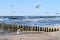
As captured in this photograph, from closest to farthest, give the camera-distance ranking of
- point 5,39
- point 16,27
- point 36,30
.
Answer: point 5,39
point 36,30
point 16,27

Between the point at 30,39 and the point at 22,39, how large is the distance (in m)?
0.80

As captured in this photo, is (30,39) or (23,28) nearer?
(30,39)

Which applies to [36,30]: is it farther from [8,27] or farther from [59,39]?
[59,39]

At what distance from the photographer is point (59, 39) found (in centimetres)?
1998

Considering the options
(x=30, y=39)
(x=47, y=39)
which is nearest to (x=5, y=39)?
(x=30, y=39)

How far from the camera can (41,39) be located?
2041 centimetres

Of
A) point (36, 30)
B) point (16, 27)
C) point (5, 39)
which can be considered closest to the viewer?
point (5, 39)

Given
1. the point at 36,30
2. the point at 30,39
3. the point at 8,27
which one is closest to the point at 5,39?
the point at 30,39

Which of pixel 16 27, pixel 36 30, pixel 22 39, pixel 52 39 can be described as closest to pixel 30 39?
pixel 22 39

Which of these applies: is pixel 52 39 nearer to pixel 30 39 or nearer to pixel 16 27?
pixel 30 39

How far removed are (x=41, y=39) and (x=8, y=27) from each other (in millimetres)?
12737

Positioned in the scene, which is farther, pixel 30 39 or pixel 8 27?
pixel 8 27

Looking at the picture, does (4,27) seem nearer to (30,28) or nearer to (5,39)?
(30,28)

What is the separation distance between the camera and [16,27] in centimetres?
3189
